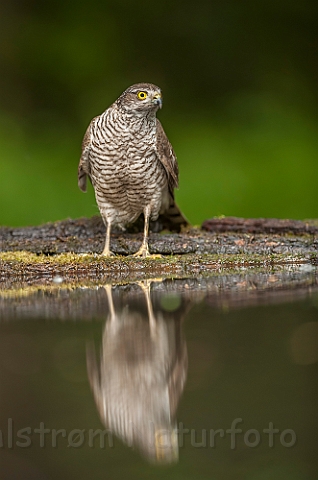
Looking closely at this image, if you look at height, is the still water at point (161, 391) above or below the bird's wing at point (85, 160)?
below

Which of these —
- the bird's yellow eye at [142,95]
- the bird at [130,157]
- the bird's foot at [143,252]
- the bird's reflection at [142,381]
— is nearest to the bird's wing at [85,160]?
the bird at [130,157]

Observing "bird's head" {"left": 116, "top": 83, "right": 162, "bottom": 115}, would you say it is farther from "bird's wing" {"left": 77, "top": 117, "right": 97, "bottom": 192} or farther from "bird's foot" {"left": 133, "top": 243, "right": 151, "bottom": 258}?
"bird's foot" {"left": 133, "top": 243, "right": 151, "bottom": 258}

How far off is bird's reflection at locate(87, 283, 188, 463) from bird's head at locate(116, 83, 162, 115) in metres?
2.81

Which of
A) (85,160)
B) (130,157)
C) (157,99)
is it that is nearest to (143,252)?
(130,157)

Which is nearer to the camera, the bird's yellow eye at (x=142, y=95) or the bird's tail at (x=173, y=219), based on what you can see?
the bird's yellow eye at (x=142, y=95)

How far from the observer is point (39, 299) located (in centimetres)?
415

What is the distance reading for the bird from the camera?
589cm

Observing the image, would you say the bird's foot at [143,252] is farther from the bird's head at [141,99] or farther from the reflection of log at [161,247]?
the bird's head at [141,99]

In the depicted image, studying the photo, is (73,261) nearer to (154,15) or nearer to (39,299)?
(39,299)

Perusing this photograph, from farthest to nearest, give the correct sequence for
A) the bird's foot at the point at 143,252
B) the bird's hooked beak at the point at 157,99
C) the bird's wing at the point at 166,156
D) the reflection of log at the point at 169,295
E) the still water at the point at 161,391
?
1. the bird's wing at the point at 166,156
2. the bird's hooked beak at the point at 157,99
3. the bird's foot at the point at 143,252
4. the reflection of log at the point at 169,295
5. the still water at the point at 161,391

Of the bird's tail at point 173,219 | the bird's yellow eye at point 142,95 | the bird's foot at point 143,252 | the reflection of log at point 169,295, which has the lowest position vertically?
the reflection of log at point 169,295

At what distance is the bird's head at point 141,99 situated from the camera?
584cm

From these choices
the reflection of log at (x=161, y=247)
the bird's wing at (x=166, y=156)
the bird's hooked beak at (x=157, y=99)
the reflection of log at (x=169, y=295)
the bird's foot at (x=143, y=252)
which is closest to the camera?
the reflection of log at (x=169, y=295)

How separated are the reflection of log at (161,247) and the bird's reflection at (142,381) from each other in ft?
6.42
